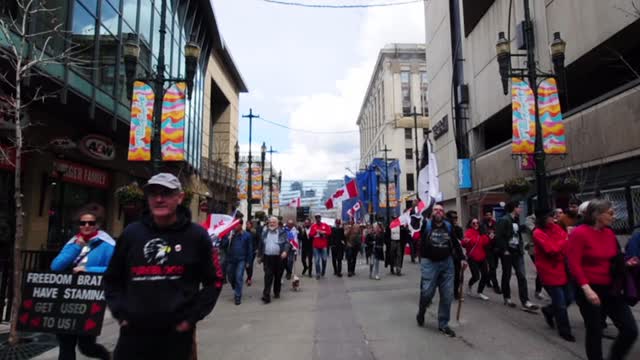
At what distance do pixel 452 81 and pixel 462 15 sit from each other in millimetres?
4014

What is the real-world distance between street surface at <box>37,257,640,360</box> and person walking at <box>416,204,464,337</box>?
17.3 inches

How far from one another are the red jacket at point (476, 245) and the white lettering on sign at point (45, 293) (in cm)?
786

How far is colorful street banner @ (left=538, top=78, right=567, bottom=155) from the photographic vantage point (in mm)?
11562

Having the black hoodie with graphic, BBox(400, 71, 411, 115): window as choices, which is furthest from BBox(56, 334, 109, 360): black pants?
BBox(400, 71, 411, 115): window

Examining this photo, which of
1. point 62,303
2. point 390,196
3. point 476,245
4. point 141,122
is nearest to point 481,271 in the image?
point 476,245

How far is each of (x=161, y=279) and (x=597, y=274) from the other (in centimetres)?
421

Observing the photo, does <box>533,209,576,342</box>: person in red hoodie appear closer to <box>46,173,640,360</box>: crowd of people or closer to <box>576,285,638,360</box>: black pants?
<box>46,173,640,360</box>: crowd of people

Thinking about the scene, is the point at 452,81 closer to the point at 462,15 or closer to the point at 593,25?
the point at 462,15

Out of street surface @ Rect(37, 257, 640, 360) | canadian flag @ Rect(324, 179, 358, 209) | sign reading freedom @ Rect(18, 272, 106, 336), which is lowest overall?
street surface @ Rect(37, 257, 640, 360)

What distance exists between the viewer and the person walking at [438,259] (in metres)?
6.48

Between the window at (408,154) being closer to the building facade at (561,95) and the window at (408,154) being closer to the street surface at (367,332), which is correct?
the building facade at (561,95)

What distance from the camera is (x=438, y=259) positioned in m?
6.59

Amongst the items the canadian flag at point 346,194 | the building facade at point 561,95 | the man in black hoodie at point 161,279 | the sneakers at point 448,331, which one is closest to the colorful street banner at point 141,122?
the canadian flag at point 346,194

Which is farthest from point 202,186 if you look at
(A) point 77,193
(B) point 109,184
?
(A) point 77,193
